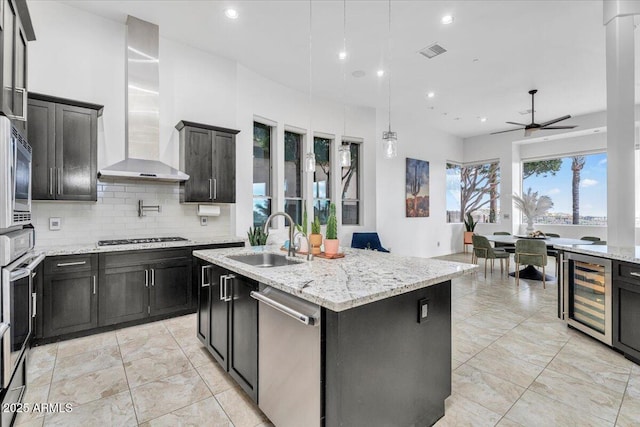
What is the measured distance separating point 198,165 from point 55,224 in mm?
1623

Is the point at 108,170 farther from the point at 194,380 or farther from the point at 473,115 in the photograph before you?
the point at 473,115

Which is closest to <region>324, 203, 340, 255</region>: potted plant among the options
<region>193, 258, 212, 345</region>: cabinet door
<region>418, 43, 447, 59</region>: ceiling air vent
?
<region>193, 258, 212, 345</region>: cabinet door

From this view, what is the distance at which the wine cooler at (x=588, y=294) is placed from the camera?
2756 mm

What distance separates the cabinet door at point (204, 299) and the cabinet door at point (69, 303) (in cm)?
125

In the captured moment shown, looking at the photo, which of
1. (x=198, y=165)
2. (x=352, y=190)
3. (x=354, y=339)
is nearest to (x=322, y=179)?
(x=352, y=190)

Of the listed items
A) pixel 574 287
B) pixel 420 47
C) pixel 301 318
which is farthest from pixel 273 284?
pixel 420 47

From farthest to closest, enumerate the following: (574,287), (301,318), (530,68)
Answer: (530,68), (574,287), (301,318)

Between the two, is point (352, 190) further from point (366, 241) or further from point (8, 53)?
point (8, 53)

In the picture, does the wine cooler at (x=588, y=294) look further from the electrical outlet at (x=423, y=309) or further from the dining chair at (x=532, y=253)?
the electrical outlet at (x=423, y=309)

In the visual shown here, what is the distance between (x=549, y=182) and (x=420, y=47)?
6.37 meters

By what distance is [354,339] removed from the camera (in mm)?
1362


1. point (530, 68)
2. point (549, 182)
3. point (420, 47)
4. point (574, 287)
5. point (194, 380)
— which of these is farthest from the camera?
point (549, 182)

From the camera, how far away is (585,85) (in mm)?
5355

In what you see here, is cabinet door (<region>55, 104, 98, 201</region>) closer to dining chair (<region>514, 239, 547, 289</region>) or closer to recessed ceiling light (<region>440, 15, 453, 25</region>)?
recessed ceiling light (<region>440, 15, 453, 25</region>)
